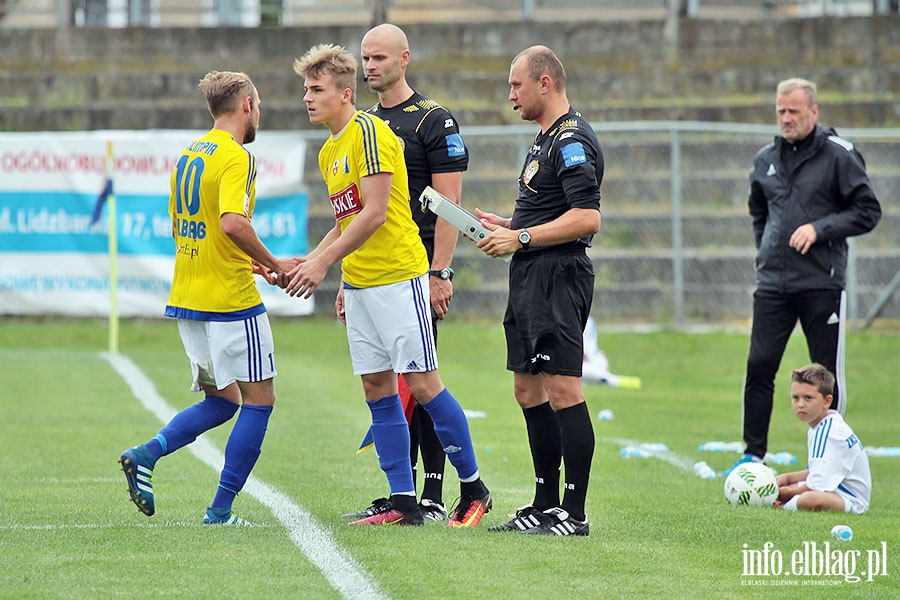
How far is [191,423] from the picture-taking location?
6504 mm

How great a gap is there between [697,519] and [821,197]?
9.21ft

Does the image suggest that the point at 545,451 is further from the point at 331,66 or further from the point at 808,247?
the point at 808,247

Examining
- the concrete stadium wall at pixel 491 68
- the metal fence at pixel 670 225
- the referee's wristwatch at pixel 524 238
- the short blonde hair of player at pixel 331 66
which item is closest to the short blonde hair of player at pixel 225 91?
the short blonde hair of player at pixel 331 66

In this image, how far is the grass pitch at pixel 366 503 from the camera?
17.4 ft

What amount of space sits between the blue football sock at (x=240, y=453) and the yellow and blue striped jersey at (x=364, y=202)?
81 centimetres

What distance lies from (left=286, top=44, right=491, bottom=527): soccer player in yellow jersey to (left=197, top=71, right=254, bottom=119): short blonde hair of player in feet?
0.96

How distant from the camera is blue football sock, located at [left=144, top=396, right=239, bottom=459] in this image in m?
6.41

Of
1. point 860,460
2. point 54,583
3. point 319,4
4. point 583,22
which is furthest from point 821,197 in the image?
point 319,4

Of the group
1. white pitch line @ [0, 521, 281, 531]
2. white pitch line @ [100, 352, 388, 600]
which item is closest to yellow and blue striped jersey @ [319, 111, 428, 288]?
white pitch line @ [100, 352, 388, 600]

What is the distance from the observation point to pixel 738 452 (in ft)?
32.1

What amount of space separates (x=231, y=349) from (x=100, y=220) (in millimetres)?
11261

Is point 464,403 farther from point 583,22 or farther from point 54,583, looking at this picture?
point 583,22

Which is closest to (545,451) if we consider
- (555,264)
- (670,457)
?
(555,264)

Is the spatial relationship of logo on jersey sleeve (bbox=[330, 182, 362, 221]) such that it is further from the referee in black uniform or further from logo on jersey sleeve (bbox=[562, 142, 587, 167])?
logo on jersey sleeve (bbox=[562, 142, 587, 167])
